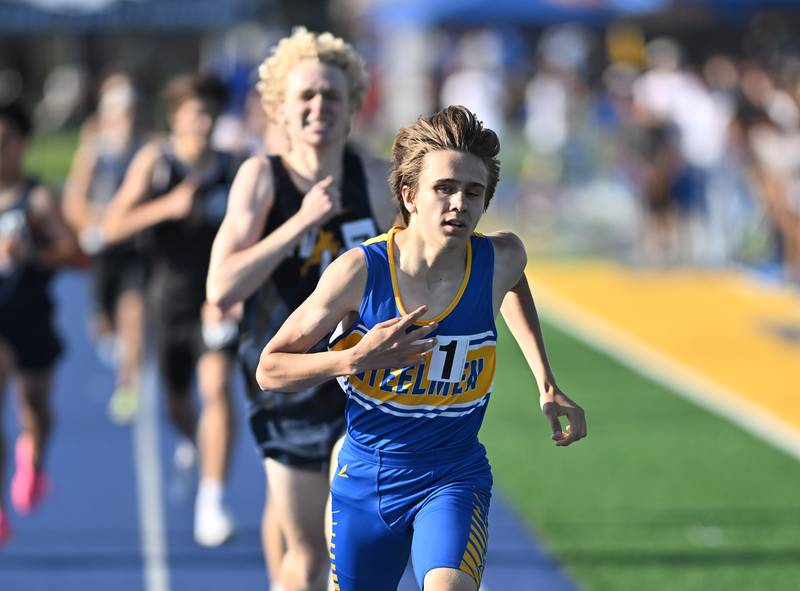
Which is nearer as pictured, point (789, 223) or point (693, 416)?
point (693, 416)

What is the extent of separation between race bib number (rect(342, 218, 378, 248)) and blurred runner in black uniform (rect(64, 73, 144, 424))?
19.4 feet

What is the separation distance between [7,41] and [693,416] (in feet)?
143

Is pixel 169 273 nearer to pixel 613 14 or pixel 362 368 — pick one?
pixel 362 368

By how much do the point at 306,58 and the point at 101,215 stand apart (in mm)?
6532

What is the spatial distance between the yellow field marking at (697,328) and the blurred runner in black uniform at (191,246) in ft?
13.2

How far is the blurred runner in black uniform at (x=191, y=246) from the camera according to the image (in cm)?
752

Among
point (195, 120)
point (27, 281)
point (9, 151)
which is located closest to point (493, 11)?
point (195, 120)

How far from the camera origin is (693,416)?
10828 mm

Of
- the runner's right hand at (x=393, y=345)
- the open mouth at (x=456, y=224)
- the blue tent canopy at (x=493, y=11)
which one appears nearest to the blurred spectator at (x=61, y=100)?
the blue tent canopy at (x=493, y=11)

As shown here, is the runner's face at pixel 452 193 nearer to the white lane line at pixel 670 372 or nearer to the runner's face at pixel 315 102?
A: the runner's face at pixel 315 102

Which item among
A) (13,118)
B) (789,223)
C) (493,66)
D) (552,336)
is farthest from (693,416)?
(493,66)

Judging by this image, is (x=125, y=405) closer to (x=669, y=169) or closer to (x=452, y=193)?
(x=452, y=193)

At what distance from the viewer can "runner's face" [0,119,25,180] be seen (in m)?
7.26

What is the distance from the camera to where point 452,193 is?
4094mm
